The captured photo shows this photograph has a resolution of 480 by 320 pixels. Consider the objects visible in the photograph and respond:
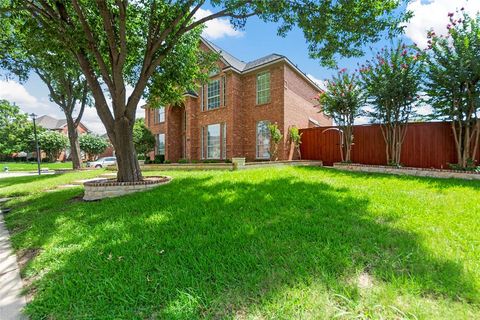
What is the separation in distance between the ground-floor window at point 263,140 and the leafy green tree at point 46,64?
363 inches

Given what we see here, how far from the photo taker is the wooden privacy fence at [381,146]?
8.34 m

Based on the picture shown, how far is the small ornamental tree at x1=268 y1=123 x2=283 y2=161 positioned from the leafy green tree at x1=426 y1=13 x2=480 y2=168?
6.20 metres

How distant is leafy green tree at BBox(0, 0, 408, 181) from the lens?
5598 millimetres

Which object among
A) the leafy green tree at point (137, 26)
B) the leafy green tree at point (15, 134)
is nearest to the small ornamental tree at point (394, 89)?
the leafy green tree at point (137, 26)

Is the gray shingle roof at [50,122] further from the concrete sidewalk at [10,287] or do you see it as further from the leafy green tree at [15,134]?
the concrete sidewalk at [10,287]

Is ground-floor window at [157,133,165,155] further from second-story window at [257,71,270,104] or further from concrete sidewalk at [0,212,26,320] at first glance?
concrete sidewalk at [0,212,26,320]

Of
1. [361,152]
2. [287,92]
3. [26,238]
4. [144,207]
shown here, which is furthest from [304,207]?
[287,92]

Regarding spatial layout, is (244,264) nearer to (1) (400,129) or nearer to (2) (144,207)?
(2) (144,207)

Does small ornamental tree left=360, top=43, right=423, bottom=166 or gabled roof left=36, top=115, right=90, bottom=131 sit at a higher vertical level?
gabled roof left=36, top=115, right=90, bottom=131

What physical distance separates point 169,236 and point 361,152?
9861 mm

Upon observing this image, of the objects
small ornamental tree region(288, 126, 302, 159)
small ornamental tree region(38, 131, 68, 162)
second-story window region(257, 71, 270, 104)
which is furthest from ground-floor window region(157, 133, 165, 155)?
small ornamental tree region(38, 131, 68, 162)

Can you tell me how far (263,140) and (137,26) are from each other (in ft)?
27.7

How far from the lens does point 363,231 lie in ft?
9.69

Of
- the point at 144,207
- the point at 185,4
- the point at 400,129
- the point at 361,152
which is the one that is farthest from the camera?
the point at 361,152
